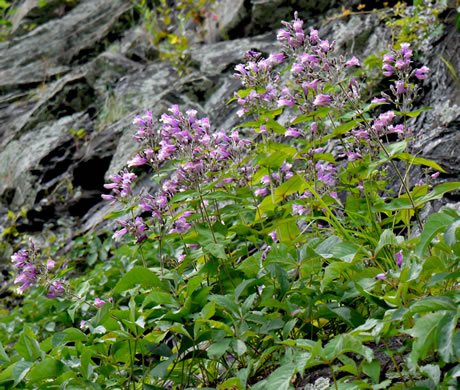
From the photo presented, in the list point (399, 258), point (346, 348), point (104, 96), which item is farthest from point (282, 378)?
point (104, 96)

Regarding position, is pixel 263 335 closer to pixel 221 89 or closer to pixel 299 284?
pixel 299 284

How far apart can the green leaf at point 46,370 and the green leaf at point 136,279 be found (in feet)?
1.01

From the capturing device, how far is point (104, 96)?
6.80m

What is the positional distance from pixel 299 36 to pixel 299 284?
105 centimetres

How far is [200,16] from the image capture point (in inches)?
278

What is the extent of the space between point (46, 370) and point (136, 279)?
42 cm

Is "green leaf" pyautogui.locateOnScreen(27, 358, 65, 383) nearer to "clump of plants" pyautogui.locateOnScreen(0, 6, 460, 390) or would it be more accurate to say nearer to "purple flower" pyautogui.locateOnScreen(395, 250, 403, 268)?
"clump of plants" pyautogui.locateOnScreen(0, 6, 460, 390)

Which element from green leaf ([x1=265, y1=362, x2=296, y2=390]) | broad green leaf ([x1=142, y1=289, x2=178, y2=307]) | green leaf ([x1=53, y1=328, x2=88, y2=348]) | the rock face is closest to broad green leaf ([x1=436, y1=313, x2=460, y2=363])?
green leaf ([x1=265, y1=362, x2=296, y2=390])

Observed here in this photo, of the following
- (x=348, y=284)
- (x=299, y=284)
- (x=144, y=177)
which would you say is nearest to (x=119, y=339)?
(x=299, y=284)

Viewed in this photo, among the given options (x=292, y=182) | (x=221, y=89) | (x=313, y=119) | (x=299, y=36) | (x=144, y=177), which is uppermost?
(x=299, y=36)

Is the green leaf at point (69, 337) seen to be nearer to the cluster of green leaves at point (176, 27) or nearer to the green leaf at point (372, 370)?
the green leaf at point (372, 370)

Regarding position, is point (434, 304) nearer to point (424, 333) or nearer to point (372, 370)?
point (424, 333)

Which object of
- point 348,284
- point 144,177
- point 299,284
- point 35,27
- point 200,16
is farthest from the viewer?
point 35,27

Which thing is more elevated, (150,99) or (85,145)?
(150,99)
